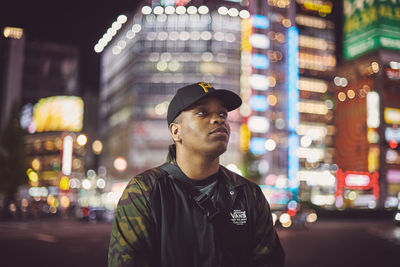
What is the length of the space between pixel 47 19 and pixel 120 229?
22.1 feet

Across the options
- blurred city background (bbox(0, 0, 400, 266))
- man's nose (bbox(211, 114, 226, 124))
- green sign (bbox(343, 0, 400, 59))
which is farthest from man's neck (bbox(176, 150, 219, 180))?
green sign (bbox(343, 0, 400, 59))

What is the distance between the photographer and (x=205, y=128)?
8.70 ft

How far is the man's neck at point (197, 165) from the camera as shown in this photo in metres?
2.70

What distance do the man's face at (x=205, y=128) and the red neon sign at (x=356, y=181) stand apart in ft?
248

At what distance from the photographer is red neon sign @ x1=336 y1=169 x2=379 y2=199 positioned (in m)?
74.7

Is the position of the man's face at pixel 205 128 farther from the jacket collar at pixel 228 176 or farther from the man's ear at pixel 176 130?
the jacket collar at pixel 228 176

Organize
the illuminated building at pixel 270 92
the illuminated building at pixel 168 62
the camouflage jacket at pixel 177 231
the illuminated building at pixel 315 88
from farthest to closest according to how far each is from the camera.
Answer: the illuminated building at pixel 315 88 < the illuminated building at pixel 168 62 < the illuminated building at pixel 270 92 < the camouflage jacket at pixel 177 231

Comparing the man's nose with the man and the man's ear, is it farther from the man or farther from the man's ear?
the man's ear

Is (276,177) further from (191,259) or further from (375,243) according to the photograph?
(191,259)

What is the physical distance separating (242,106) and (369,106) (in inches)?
967

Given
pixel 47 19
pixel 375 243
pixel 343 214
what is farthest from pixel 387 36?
pixel 47 19

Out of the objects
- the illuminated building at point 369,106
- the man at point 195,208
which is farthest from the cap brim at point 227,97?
the illuminated building at point 369,106

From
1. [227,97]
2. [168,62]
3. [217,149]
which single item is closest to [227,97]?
[227,97]

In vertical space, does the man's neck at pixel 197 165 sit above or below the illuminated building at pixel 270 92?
below
